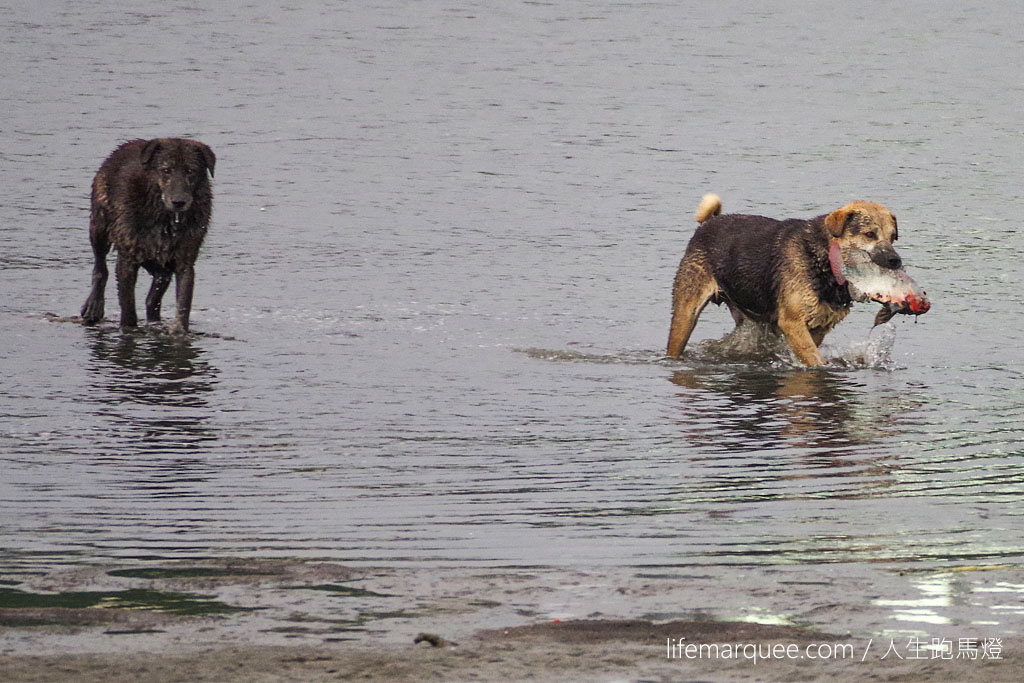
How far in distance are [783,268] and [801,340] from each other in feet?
1.54

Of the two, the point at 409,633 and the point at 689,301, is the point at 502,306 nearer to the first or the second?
the point at 689,301

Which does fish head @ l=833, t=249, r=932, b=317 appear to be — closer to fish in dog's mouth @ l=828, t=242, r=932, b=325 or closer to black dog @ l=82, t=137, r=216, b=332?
fish in dog's mouth @ l=828, t=242, r=932, b=325

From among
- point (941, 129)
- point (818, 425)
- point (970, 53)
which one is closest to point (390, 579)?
point (818, 425)

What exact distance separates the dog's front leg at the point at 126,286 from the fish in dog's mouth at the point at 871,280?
185 inches

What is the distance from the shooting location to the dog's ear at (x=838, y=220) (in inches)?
448

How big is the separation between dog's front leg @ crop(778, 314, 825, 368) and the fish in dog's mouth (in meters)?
0.38

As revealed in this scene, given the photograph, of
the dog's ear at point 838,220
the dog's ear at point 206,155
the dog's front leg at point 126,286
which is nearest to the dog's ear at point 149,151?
the dog's ear at point 206,155

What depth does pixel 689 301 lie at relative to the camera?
1198cm

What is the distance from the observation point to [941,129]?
2417cm

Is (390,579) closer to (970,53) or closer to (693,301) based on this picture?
(693,301)

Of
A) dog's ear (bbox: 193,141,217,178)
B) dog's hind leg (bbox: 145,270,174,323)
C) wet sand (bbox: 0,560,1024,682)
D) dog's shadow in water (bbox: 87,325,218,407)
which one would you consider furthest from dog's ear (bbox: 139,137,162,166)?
wet sand (bbox: 0,560,1024,682)

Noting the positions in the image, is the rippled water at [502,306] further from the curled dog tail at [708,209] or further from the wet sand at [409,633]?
the curled dog tail at [708,209]

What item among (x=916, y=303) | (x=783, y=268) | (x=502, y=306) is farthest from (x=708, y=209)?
(x=502, y=306)

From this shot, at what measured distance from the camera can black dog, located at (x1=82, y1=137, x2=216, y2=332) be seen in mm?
12281
